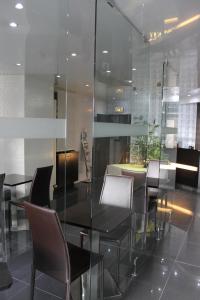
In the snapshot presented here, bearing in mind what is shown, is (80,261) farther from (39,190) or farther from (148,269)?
(39,190)

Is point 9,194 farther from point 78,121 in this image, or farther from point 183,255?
point 183,255

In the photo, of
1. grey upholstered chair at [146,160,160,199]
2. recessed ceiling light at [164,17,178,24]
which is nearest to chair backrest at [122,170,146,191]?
grey upholstered chair at [146,160,160,199]

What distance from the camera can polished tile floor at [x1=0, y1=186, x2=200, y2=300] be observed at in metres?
2.10

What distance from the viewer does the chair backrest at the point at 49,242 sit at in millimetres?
1449

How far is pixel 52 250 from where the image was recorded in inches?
60.5

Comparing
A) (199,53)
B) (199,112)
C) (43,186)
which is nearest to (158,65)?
(199,53)

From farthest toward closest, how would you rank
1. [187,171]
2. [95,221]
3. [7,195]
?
[187,171] → [7,195] → [95,221]

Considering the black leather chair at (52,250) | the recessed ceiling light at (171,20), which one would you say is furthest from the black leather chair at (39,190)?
the recessed ceiling light at (171,20)

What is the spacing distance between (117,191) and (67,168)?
179cm

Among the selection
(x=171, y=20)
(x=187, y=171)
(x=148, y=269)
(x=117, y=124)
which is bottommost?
(x=148, y=269)

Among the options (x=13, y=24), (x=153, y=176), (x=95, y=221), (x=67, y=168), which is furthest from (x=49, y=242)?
(x=67, y=168)

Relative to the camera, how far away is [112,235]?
6.88ft

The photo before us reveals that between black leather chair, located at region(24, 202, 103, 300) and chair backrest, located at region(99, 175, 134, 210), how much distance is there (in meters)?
0.91

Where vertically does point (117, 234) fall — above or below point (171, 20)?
below
